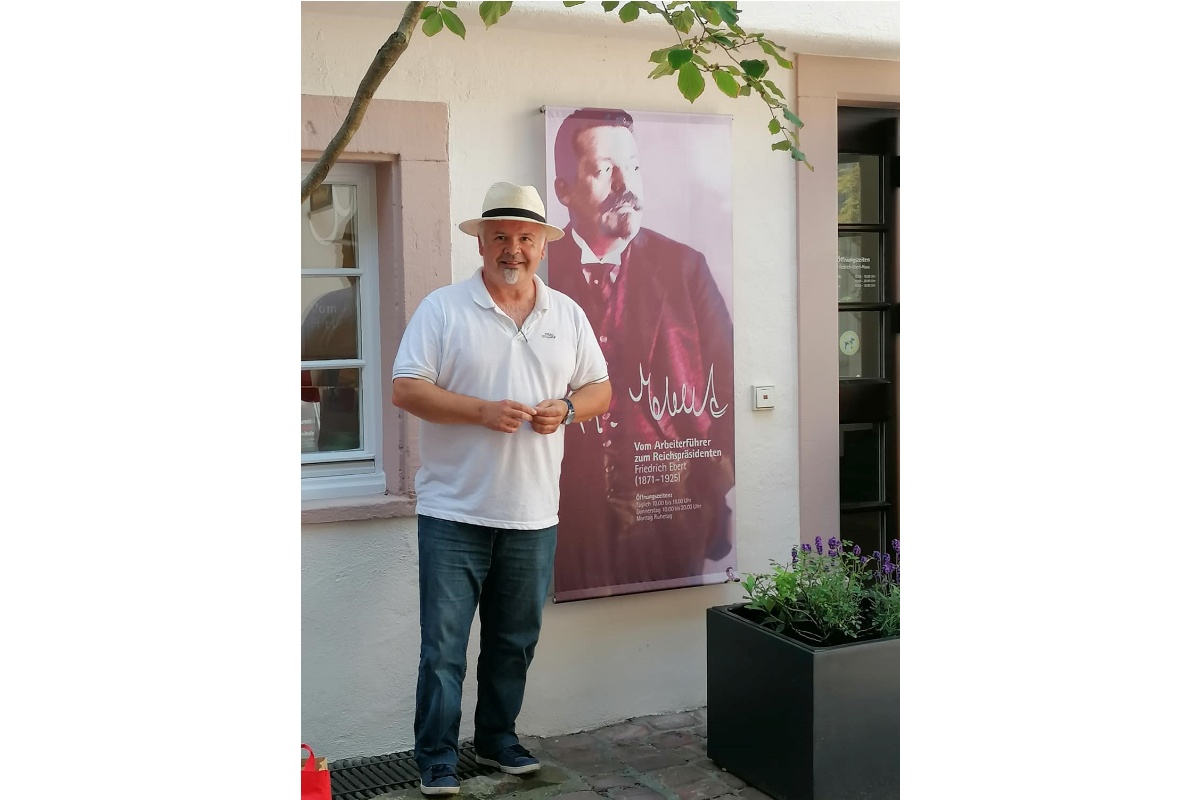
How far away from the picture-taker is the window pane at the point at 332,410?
16.1ft

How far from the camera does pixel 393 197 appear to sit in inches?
187

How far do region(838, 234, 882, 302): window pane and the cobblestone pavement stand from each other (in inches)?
86.0

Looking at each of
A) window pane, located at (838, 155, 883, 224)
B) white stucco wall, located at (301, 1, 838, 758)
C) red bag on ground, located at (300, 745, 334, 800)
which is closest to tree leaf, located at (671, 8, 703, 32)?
white stucco wall, located at (301, 1, 838, 758)

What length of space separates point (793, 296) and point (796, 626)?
5.68 feet

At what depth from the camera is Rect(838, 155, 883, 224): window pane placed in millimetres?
5820

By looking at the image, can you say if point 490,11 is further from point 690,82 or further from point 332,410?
point 332,410

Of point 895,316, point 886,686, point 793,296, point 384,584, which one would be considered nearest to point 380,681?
point 384,584

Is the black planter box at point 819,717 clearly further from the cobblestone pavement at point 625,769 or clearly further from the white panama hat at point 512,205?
the white panama hat at point 512,205

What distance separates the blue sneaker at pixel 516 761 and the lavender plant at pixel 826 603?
1030 millimetres

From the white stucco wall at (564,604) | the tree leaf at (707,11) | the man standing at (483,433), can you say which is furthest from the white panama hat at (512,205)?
the tree leaf at (707,11)

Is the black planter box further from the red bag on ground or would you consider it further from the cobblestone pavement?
the red bag on ground

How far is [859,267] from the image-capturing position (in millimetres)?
5875

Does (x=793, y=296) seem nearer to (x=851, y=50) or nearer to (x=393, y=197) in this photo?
(x=851, y=50)
